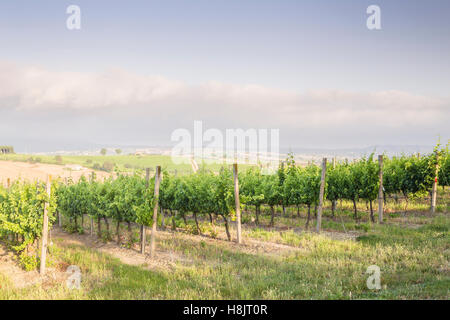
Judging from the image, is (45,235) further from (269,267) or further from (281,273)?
(281,273)

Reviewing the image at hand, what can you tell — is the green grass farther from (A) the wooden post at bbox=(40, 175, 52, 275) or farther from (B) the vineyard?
(B) the vineyard

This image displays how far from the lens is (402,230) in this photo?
12812mm

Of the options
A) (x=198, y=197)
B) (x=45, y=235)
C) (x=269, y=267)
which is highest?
(x=198, y=197)

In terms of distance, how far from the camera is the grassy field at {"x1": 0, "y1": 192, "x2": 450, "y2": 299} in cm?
690

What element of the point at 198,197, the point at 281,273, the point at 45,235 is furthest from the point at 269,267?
the point at 45,235

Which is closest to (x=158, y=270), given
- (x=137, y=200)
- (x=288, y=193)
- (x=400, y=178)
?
(x=137, y=200)

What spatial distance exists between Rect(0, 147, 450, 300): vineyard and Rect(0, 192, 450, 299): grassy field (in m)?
1.13

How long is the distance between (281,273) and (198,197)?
272 inches

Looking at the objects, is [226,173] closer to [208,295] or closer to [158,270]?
[158,270]

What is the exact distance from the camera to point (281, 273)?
27.0ft

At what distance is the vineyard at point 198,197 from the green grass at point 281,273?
4.88 feet

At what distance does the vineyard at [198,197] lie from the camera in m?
10.9

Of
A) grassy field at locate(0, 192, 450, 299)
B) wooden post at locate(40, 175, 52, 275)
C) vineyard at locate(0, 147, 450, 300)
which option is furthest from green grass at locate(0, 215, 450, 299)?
vineyard at locate(0, 147, 450, 300)

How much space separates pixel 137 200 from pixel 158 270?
3.39 meters
